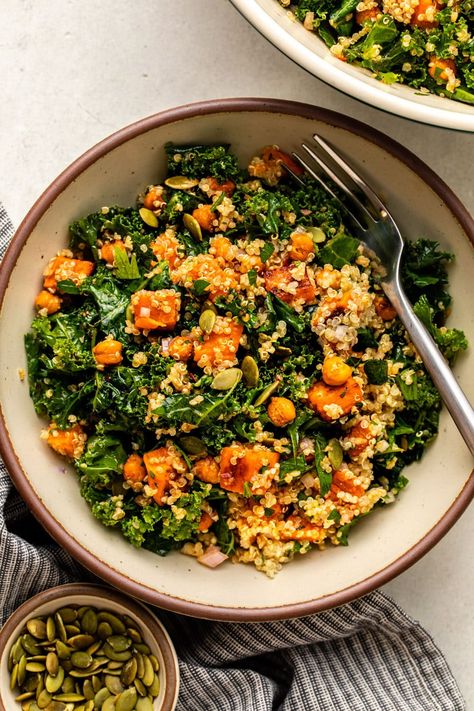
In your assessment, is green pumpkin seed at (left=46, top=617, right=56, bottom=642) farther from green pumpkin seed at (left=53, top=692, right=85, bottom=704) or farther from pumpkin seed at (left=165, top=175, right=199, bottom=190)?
pumpkin seed at (left=165, top=175, right=199, bottom=190)

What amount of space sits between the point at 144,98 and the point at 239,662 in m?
1.87

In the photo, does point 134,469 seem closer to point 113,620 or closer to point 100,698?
point 113,620

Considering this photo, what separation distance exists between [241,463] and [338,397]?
12.3 inches

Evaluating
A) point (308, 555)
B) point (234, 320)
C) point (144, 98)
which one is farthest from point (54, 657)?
point (144, 98)

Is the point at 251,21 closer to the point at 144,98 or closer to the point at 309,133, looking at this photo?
the point at 309,133

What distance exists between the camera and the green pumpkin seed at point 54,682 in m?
2.48

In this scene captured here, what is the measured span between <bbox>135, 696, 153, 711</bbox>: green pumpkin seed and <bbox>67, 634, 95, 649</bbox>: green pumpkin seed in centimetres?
22

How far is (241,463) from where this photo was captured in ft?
7.36

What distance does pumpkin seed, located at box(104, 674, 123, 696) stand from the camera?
8.22ft

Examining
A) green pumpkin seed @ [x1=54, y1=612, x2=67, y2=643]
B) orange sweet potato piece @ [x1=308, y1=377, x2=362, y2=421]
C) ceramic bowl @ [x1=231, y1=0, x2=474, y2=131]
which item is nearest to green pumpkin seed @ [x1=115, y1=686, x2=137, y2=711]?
green pumpkin seed @ [x1=54, y1=612, x2=67, y2=643]

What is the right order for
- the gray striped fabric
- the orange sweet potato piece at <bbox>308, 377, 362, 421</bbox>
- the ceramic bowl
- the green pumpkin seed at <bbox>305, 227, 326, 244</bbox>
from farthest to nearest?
the gray striped fabric → the green pumpkin seed at <bbox>305, 227, 326, 244</bbox> → the orange sweet potato piece at <bbox>308, 377, 362, 421</bbox> → the ceramic bowl

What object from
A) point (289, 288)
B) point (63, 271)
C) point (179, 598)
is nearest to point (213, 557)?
point (179, 598)

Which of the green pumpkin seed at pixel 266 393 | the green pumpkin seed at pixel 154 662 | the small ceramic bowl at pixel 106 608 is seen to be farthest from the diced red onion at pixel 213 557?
the green pumpkin seed at pixel 266 393

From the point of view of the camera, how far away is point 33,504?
2240 mm
